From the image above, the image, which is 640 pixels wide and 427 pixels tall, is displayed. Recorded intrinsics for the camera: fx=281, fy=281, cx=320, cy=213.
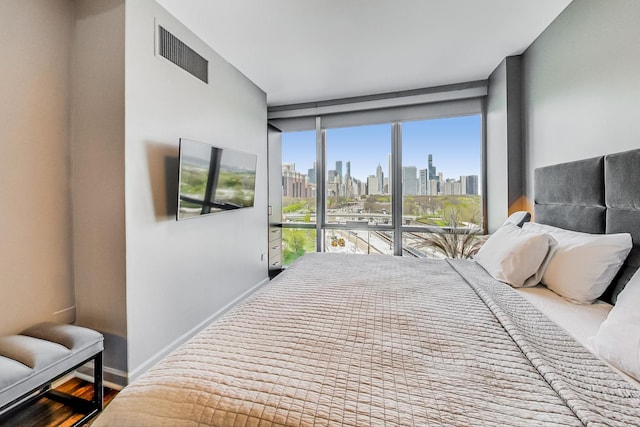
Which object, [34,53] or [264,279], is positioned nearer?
[34,53]

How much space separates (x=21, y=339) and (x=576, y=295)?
9.50 ft

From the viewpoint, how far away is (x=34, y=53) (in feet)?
5.56

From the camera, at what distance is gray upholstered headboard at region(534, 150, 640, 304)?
1.34 metres

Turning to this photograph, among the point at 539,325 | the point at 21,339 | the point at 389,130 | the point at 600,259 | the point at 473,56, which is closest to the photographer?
the point at 539,325

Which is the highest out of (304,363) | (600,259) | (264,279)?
(600,259)

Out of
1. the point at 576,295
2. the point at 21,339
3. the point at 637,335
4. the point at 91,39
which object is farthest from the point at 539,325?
the point at 91,39

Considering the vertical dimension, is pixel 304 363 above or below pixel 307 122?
below

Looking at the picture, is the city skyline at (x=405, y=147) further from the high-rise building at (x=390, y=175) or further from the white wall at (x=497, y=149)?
the white wall at (x=497, y=149)

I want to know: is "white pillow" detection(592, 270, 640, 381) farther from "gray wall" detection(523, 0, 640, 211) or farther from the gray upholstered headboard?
"gray wall" detection(523, 0, 640, 211)

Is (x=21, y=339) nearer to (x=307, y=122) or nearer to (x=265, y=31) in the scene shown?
(x=265, y=31)

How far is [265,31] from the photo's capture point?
7.66 feet

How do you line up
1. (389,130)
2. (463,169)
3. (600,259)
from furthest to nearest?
(389,130) → (463,169) → (600,259)

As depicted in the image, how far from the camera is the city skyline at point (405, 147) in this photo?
354cm

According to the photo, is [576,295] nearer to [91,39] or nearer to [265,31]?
[265,31]
